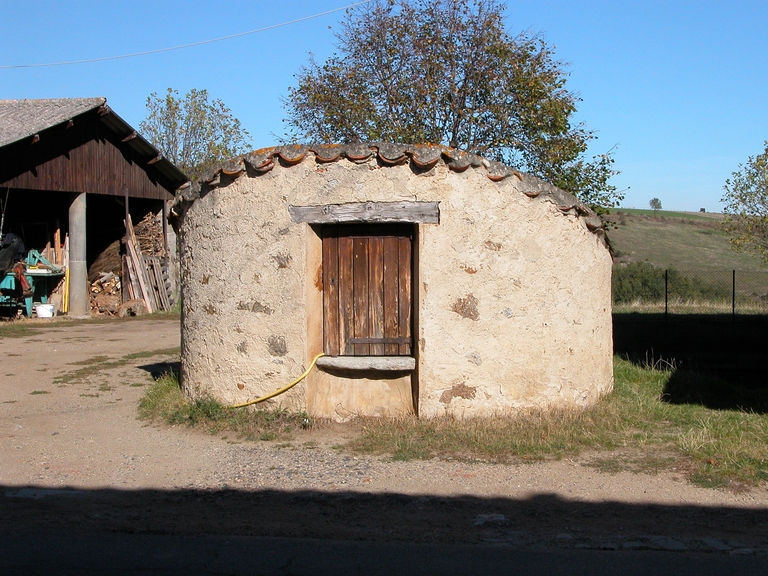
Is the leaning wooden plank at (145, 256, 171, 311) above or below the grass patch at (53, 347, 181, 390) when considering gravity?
above

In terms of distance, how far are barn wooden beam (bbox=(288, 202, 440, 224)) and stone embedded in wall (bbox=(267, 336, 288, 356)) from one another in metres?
1.16

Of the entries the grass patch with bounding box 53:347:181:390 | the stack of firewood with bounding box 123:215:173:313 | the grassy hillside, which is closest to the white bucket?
the stack of firewood with bounding box 123:215:173:313

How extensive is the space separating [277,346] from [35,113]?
15803 mm

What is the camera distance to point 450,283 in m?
7.32

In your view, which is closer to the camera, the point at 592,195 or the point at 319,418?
the point at 319,418

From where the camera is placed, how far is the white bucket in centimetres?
2000

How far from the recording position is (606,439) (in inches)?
277

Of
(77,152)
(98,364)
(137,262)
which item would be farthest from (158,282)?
(98,364)

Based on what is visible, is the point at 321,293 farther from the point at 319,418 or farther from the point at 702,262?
the point at 702,262

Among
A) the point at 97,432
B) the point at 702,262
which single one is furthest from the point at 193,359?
the point at 702,262

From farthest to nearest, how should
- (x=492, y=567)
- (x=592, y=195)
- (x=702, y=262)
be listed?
1. (x=702, y=262)
2. (x=592, y=195)
3. (x=492, y=567)

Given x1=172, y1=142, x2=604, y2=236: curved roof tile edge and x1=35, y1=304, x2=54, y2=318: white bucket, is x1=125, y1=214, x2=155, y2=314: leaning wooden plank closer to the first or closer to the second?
x1=35, y1=304, x2=54, y2=318: white bucket

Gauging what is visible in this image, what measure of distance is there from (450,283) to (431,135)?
33.0 feet

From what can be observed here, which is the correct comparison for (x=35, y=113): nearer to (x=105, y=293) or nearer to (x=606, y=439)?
(x=105, y=293)
